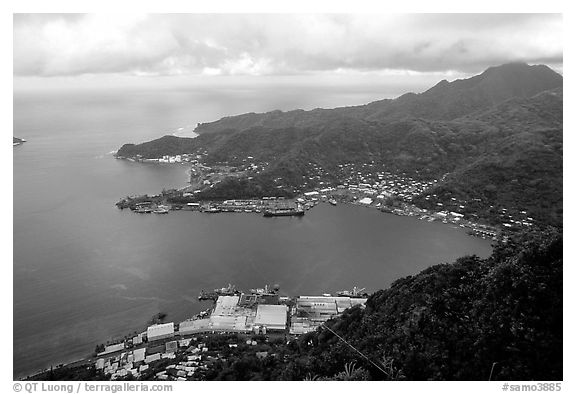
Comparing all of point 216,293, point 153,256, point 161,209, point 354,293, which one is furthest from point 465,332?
point 161,209

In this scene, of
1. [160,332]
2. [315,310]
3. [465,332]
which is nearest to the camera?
[465,332]

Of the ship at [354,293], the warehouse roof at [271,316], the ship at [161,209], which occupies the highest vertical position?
the ship at [161,209]

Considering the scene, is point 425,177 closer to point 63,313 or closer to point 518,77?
point 63,313

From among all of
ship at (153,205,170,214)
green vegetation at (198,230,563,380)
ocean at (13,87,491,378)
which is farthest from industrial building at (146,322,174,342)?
ship at (153,205,170,214)

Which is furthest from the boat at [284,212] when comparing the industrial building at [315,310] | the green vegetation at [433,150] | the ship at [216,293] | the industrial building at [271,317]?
the industrial building at [271,317]

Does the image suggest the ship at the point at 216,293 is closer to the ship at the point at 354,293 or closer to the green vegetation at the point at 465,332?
the ship at the point at 354,293

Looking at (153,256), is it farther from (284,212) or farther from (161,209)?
(284,212)

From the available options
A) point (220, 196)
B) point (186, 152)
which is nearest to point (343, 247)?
point (220, 196)

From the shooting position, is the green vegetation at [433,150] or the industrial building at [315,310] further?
the green vegetation at [433,150]
